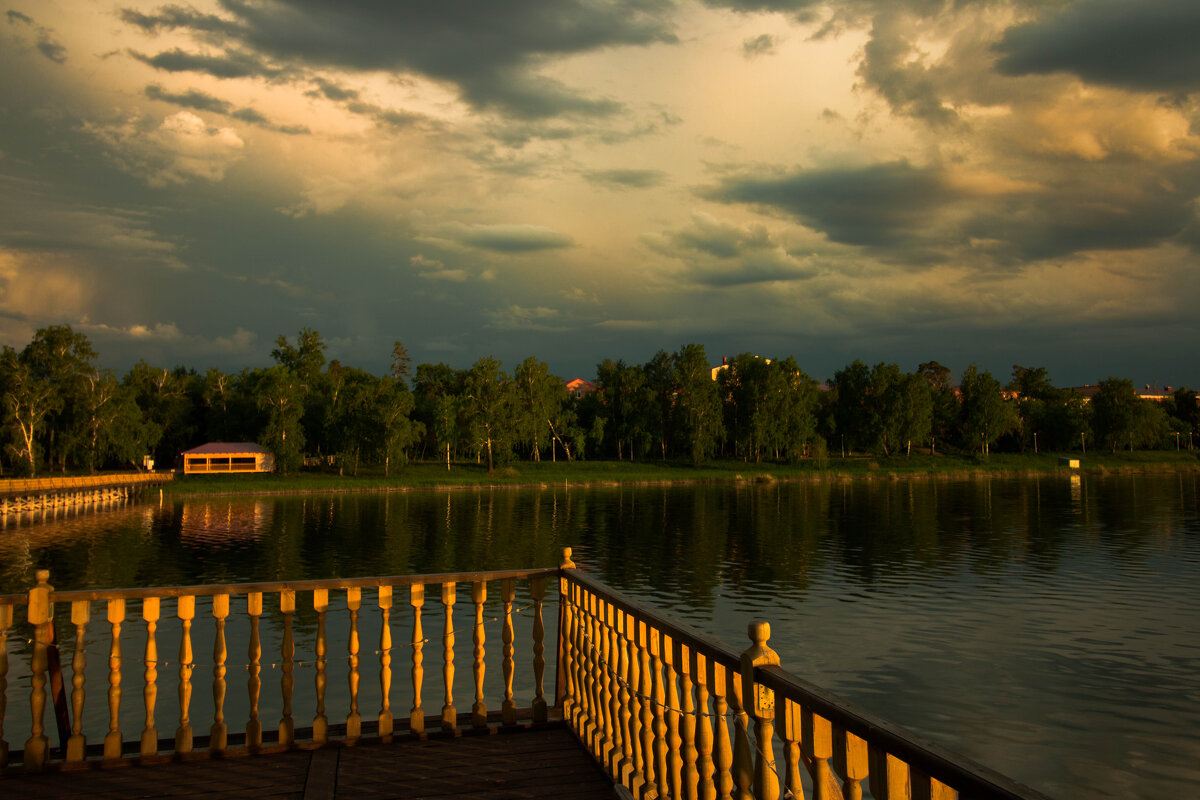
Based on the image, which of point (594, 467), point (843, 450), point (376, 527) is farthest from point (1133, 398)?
point (376, 527)

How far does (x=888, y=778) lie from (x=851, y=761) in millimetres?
163

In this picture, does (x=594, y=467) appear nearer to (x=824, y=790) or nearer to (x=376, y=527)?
(x=376, y=527)

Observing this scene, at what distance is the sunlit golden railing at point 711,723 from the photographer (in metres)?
2.54

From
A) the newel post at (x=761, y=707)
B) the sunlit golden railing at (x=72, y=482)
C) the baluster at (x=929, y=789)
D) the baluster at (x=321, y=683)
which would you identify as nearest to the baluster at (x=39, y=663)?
the baluster at (x=321, y=683)

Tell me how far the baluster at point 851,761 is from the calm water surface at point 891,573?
359 inches

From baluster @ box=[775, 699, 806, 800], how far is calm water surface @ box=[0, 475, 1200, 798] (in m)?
8.87

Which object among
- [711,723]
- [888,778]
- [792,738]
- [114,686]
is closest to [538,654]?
[711,723]

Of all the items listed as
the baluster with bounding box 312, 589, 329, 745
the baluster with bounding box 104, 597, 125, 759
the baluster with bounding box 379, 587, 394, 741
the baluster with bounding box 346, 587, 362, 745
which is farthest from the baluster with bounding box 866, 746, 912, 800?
the baluster with bounding box 104, 597, 125, 759

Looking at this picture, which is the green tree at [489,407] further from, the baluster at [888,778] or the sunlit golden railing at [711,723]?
the baluster at [888,778]

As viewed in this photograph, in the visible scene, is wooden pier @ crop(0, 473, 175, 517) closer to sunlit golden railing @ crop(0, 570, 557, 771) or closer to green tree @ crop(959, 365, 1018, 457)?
sunlit golden railing @ crop(0, 570, 557, 771)

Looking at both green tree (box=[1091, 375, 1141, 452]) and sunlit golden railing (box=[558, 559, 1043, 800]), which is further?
green tree (box=[1091, 375, 1141, 452])

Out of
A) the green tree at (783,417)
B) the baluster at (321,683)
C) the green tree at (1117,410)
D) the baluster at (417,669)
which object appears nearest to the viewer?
Result: the baluster at (321,683)

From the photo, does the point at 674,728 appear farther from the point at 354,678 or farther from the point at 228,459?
the point at 228,459

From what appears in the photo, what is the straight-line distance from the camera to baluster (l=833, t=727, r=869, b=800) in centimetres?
268
